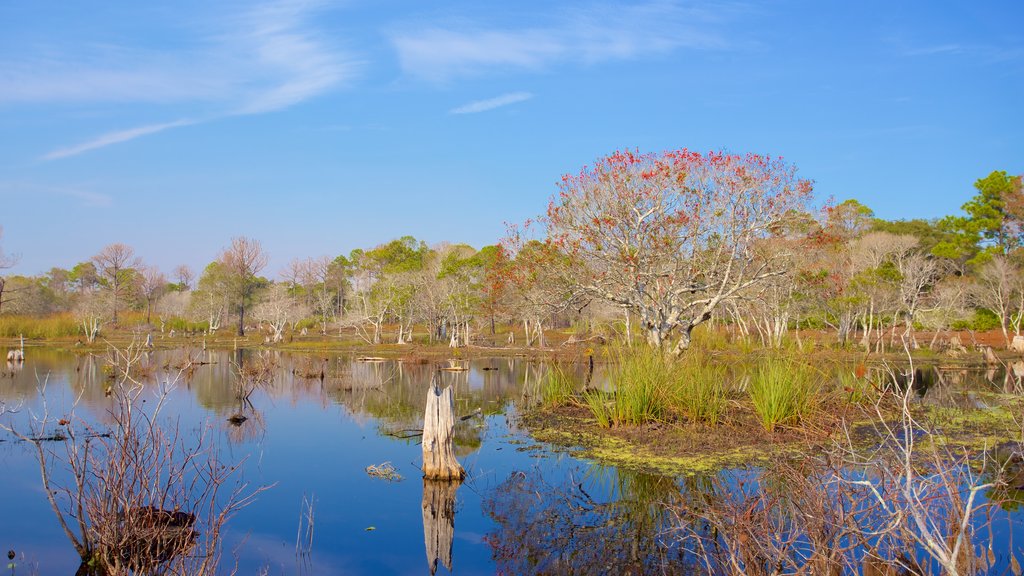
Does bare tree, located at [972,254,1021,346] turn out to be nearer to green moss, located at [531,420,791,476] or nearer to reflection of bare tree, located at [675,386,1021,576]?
green moss, located at [531,420,791,476]

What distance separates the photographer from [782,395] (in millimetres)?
12852

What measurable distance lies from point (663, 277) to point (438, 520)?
530 inches

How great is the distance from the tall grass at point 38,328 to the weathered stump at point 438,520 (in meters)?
46.1

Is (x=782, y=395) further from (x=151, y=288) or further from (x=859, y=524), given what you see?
(x=151, y=288)

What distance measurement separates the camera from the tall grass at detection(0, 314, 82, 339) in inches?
1848

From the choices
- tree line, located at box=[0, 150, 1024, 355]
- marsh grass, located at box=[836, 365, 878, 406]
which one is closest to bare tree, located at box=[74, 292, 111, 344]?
tree line, located at box=[0, 150, 1024, 355]

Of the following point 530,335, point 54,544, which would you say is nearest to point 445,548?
point 54,544

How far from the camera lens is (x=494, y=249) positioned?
5553 centimetres

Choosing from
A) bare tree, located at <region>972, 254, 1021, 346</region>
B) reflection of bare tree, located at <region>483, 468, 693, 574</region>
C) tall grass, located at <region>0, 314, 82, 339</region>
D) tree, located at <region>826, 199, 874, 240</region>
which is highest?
tree, located at <region>826, 199, 874, 240</region>

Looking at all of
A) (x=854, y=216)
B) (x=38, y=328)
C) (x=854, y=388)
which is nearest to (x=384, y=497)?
(x=854, y=388)

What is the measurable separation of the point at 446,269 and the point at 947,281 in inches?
1269

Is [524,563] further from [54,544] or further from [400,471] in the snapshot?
[54,544]

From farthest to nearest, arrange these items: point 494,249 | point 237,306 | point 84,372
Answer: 1. point 237,306
2. point 494,249
3. point 84,372

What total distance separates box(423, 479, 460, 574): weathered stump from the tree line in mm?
6194
